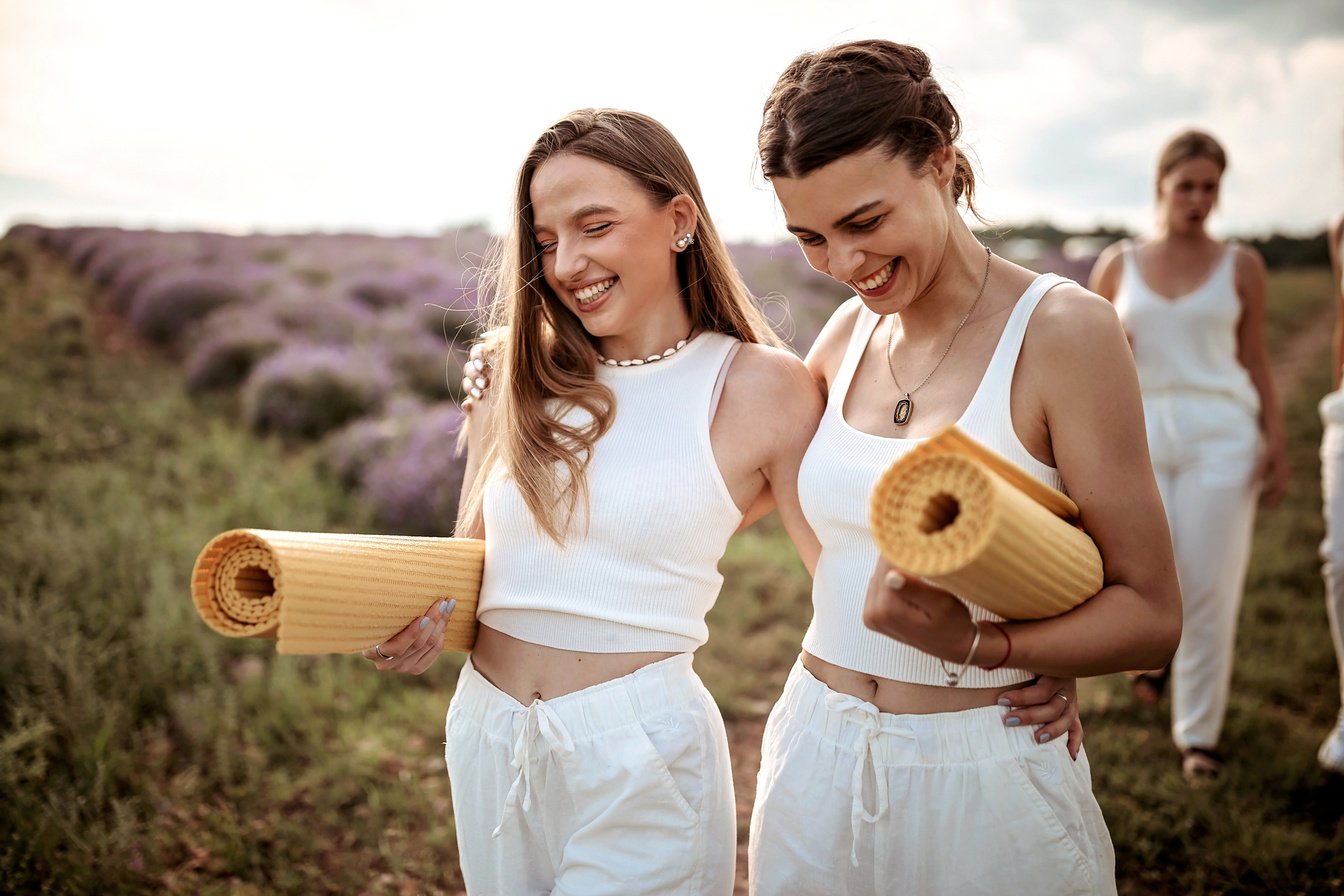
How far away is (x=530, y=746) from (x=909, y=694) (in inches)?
30.6

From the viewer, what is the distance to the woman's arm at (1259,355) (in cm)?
395

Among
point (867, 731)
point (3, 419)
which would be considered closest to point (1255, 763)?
point (867, 731)

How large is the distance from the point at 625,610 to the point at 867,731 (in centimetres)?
54

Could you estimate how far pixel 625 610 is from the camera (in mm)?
1932

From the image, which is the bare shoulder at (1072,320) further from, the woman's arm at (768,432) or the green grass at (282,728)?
the green grass at (282,728)

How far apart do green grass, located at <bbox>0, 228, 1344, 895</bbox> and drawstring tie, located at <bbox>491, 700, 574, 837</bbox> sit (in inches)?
59.8

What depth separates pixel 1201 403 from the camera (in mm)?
3791

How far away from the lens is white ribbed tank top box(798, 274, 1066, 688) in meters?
1.64

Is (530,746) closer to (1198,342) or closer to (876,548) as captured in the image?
(876,548)

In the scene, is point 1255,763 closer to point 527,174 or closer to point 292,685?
point 527,174

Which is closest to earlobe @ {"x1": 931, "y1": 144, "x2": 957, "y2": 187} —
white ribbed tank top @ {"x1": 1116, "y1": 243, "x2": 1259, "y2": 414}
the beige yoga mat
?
the beige yoga mat

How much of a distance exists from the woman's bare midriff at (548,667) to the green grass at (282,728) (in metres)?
1.56

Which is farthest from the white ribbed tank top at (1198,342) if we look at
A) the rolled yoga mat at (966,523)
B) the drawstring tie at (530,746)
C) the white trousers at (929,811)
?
the drawstring tie at (530,746)

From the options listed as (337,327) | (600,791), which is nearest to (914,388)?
(600,791)
